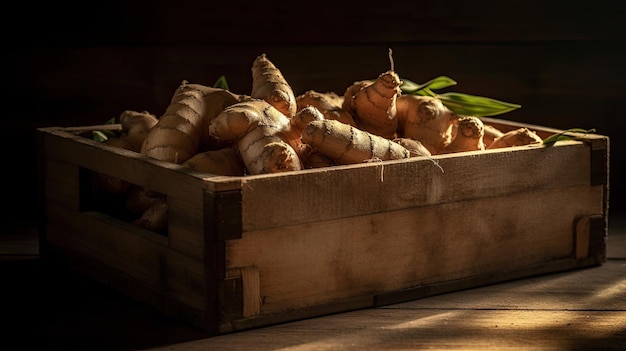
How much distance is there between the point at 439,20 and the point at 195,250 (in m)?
1.22

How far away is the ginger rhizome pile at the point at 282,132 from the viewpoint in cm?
202

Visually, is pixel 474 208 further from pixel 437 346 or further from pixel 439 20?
pixel 439 20

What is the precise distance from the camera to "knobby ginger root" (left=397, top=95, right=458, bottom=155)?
233cm

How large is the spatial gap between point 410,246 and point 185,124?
0.43 metres

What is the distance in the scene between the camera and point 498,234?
7.22 ft

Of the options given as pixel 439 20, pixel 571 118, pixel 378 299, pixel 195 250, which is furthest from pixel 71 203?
pixel 571 118

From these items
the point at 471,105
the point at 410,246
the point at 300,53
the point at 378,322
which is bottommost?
the point at 378,322

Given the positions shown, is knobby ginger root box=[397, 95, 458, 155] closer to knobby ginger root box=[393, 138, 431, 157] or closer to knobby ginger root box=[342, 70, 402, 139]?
knobby ginger root box=[342, 70, 402, 139]

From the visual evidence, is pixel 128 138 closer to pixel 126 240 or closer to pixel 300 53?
pixel 126 240

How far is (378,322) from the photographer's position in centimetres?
197

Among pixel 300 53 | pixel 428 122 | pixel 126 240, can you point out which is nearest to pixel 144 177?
pixel 126 240

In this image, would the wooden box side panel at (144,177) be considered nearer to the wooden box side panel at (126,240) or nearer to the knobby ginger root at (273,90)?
the wooden box side panel at (126,240)

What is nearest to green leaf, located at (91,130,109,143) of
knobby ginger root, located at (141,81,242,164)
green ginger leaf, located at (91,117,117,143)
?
green ginger leaf, located at (91,117,117,143)

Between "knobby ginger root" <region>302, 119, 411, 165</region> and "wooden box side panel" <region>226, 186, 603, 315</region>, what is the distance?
0.32 ft
